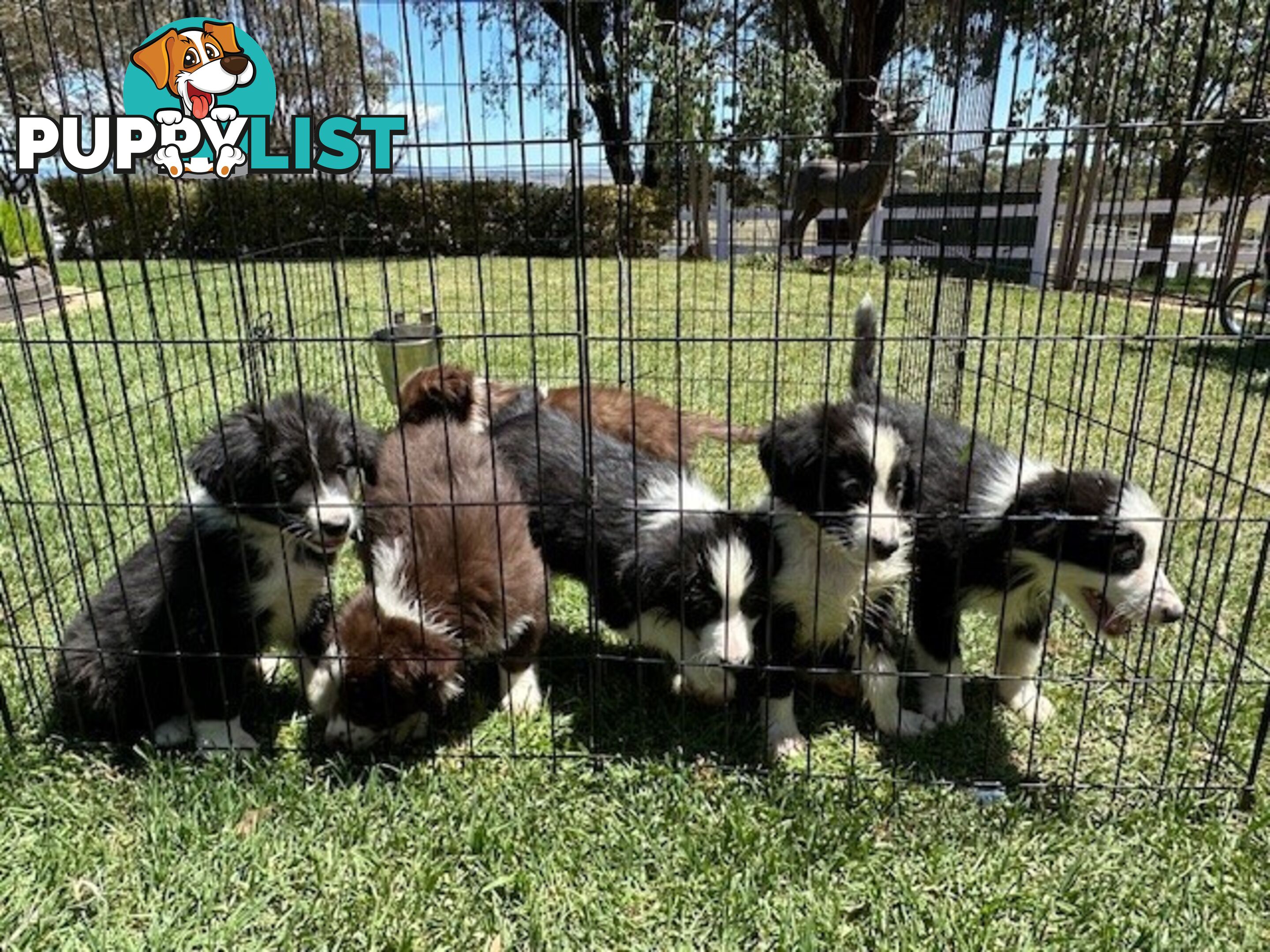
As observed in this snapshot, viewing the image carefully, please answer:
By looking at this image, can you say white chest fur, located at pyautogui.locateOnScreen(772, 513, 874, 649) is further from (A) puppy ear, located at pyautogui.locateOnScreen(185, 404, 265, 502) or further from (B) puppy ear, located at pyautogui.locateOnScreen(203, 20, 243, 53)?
(B) puppy ear, located at pyautogui.locateOnScreen(203, 20, 243, 53)

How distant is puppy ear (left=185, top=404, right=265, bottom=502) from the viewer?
2756mm

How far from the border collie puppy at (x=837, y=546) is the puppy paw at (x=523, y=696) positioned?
845 millimetres

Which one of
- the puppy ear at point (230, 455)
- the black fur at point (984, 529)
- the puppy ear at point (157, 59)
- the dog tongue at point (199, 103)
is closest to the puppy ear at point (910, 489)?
the black fur at point (984, 529)

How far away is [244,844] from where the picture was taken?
257 centimetres

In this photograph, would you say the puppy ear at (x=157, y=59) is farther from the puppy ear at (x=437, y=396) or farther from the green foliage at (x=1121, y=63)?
the green foliage at (x=1121, y=63)

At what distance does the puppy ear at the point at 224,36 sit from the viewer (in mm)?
3705

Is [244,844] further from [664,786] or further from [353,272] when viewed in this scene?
[353,272]

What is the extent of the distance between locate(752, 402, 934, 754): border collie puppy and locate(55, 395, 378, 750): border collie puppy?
1.40 meters

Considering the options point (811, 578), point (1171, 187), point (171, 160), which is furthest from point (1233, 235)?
point (171, 160)

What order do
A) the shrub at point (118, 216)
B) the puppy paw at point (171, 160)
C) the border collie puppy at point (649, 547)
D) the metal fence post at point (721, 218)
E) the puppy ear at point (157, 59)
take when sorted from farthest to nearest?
the metal fence post at point (721, 218)
the shrub at point (118, 216)
the puppy ear at point (157, 59)
the border collie puppy at point (649, 547)
the puppy paw at point (171, 160)

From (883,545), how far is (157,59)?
355 cm

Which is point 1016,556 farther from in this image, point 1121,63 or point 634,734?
point 1121,63

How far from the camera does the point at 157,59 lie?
3861mm

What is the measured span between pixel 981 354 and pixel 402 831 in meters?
2.46
